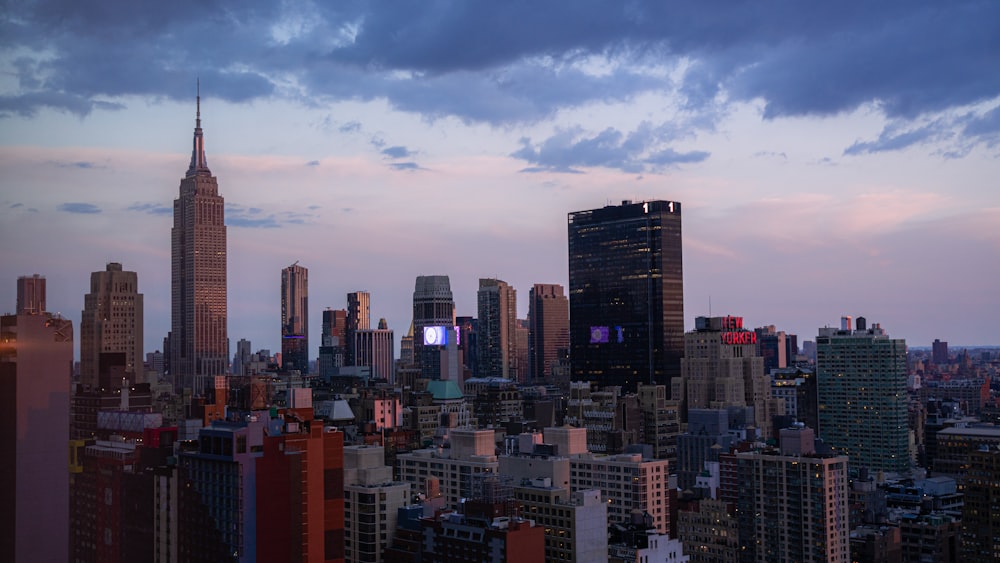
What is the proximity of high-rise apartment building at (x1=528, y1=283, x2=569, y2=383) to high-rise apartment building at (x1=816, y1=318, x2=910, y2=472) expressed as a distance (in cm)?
4498

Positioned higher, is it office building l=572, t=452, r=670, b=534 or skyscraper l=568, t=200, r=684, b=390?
skyscraper l=568, t=200, r=684, b=390

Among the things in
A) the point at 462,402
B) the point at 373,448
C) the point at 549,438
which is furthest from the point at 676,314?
the point at 373,448

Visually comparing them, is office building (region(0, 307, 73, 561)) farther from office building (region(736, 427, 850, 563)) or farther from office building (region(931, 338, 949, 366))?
office building (region(931, 338, 949, 366))

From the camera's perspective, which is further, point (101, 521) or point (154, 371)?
point (154, 371)

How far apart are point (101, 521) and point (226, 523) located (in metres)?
2.64

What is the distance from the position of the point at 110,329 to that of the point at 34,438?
2066 cm

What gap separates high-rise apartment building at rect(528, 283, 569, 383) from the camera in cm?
11138

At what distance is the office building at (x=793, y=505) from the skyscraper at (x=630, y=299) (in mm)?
42811

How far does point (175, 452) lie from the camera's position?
2525cm

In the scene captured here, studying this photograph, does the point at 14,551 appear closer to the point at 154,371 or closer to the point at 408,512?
the point at 408,512

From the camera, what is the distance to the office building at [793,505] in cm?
3622

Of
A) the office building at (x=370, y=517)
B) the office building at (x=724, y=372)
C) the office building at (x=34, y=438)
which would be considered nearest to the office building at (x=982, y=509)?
the office building at (x=370, y=517)

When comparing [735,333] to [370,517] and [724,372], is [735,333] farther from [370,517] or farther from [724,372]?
[370,517]

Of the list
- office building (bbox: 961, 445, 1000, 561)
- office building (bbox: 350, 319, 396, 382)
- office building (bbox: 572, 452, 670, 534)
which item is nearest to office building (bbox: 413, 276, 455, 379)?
office building (bbox: 350, 319, 396, 382)
